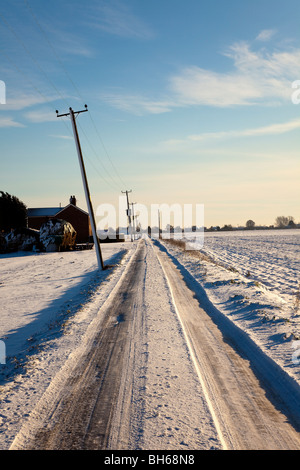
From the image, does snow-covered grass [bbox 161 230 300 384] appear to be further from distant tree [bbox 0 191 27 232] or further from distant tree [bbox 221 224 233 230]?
distant tree [bbox 221 224 233 230]

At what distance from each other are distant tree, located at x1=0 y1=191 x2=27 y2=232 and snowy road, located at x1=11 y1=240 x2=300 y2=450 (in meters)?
55.1

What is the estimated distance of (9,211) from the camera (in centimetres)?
5819

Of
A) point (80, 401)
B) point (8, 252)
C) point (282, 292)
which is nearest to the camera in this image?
point (80, 401)

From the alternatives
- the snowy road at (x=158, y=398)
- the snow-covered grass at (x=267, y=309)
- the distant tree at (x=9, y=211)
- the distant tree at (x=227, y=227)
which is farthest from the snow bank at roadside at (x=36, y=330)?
the distant tree at (x=227, y=227)

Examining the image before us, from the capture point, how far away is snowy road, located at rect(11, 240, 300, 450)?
13.1 ft

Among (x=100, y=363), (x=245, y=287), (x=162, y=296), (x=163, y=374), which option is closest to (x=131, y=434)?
(x=163, y=374)

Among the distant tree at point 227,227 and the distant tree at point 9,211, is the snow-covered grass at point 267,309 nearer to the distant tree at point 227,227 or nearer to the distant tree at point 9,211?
the distant tree at point 9,211

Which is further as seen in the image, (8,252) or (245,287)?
(8,252)

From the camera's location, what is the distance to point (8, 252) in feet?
126

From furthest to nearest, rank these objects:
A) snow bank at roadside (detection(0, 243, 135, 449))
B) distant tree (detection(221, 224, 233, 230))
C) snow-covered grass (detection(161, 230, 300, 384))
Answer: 1. distant tree (detection(221, 224, 233, 230))
2. snow-covered grass (detection(161, 230, 300, 384))
3. snow bank at roadside (detection(0, 243, 135, 449))

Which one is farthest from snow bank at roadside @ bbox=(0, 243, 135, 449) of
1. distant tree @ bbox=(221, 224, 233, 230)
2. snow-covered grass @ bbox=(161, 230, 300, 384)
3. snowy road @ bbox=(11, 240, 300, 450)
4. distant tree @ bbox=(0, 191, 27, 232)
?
distant tree @ bbox=(221, 224, 233, 230)

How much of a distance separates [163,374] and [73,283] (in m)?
11.7

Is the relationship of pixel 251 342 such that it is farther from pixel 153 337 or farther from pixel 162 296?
pixel 162 296
